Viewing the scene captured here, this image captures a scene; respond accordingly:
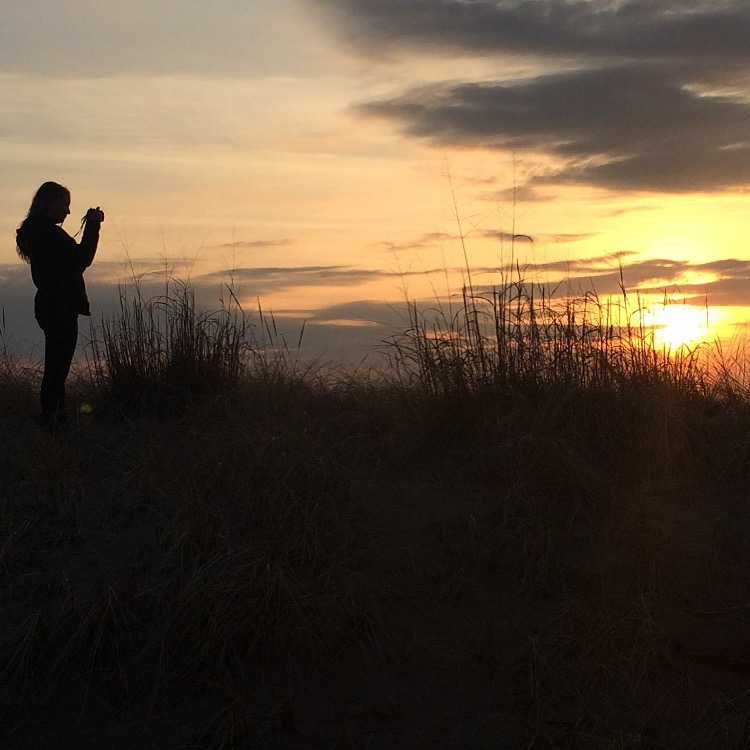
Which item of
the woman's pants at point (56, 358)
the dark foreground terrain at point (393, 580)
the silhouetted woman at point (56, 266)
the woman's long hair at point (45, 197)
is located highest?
the woman's long hair at point (45, 197)

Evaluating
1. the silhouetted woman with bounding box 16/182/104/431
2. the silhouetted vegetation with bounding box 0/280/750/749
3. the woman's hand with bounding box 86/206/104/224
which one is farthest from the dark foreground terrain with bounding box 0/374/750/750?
the woman's hand with bounding box 86/206/104/224

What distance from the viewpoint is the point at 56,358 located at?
595cm

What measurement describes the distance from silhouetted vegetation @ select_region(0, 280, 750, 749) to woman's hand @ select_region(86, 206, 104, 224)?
1.37 m

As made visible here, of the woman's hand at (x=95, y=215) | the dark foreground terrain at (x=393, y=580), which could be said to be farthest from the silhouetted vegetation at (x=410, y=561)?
the woman's hand at (x=95, y=215)

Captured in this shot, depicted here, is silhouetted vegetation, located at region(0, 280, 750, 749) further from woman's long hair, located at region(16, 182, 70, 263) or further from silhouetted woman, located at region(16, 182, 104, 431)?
woman's long hair, located at region(16, 182, 70, 263)

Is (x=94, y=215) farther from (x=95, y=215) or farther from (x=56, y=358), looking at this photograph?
(x=56, y=358)

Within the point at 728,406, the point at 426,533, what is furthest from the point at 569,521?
the point at 728,406

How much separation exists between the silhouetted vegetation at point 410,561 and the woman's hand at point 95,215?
1.37 m

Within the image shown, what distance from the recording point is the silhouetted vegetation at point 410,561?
3.41 metres

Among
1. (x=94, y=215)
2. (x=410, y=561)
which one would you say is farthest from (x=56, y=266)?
(x=410, y=561)

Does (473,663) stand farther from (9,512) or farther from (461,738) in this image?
(9,512)

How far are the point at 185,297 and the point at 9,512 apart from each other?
249 cm

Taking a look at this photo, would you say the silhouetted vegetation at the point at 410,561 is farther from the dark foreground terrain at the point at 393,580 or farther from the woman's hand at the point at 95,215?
the woman's hand at the point at 95,215

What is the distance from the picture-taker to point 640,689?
136 inches
